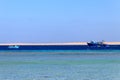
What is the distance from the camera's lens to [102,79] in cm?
3372

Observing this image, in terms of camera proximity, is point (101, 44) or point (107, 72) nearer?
point (107, 72)

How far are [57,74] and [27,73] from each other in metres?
2.38

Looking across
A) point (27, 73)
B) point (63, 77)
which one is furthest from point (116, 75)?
point (27, 73)

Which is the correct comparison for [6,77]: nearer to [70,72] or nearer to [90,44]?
[70,72]

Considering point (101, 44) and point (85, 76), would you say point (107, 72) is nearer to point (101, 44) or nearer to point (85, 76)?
point (85, 76)

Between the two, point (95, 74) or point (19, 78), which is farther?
point (95, 74)

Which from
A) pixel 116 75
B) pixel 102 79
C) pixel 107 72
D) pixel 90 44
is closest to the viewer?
pixel 102 79

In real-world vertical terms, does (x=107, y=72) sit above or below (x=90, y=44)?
above

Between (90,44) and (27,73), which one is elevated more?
(27,73)

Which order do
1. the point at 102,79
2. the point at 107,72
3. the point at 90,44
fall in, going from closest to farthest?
1. the point at 102,79
2. the point at 107,72
3. the point at 90,44

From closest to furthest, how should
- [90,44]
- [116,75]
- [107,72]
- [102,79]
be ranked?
[102,79]
[116,75]
[107,72]
[90,44]

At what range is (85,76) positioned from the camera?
35.5 metres

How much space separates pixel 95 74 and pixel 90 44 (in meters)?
119

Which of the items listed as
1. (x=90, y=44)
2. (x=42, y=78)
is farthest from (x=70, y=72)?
(x=90, y=44)
